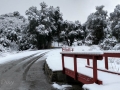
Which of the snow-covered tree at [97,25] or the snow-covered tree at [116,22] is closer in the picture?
the snow-covered tree at [116,22]

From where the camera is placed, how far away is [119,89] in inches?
145

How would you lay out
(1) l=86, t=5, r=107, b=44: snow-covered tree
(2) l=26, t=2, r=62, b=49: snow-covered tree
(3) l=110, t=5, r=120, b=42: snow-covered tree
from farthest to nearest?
(2) l=26, t=2, r=62, b=49: snow-covered tree → (1) l=86, t=5, r=107, b=44: snow-covered tree → (3) l=110, t=5, r=120, b=42: snow-covered tree

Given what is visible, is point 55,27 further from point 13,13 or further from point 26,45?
point 13,13

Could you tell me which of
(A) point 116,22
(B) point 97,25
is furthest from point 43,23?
(A) point 116,22

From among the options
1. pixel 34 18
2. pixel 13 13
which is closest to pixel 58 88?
pixel 34 18

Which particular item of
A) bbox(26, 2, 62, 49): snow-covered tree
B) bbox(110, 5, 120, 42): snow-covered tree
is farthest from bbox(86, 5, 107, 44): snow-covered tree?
bbox(26, 2, 62, 49): snow-covered tree

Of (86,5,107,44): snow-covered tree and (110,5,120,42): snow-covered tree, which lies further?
(86,5,107,44): snow-covered tree

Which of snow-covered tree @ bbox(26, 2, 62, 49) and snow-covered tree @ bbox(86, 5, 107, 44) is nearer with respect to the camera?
snow-covered tree @ bbox(86, 5, 107, 44)

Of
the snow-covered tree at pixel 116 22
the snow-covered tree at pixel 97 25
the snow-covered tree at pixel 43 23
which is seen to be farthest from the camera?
the snow-covered tree at pixel 43 23

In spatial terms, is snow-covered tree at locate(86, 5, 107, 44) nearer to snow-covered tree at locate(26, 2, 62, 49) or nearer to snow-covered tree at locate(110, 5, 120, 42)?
snow-covered tree at locate(110, 5, 120, 42)

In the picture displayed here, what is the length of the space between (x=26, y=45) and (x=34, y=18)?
282 inches

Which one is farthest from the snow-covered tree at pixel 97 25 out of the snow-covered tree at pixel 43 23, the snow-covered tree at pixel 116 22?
the snow-covered tree at pixel 43 23

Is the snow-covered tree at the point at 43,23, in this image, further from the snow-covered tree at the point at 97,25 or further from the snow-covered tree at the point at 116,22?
the snow-covered tree at the point at 116,22

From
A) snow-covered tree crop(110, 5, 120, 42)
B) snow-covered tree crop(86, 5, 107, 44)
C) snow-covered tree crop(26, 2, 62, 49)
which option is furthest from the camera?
snow-covered tree crop(26, 2, 62, 49)
